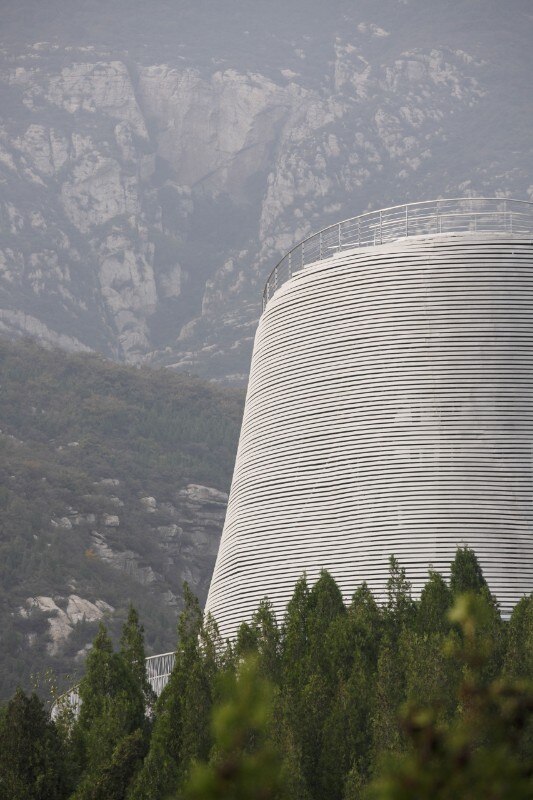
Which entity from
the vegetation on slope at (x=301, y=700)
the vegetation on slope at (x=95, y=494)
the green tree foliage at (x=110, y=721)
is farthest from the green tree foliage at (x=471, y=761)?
the vegetation on slope at (x=95, y=494)

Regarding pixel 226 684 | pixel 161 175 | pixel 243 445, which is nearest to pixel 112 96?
pixel 161 175

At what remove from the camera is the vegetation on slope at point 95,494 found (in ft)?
255

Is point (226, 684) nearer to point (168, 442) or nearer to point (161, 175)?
point (168, 442)

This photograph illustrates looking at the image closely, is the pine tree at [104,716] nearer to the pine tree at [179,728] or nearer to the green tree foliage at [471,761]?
the pine tree at [179,728]

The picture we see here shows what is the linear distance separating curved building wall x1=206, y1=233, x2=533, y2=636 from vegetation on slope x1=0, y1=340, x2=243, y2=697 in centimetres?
3751

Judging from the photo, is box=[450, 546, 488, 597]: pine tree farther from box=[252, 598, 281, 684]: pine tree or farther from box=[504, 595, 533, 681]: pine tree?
box=[252, 598, 281, 684]: pine tree

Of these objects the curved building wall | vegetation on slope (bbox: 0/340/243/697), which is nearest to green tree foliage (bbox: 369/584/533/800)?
the curved building wall

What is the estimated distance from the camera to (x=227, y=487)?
11156 centimetres

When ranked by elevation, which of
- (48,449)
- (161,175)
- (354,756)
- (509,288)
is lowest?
(354,756)

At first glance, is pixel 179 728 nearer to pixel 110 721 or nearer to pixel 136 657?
pixel 110 721

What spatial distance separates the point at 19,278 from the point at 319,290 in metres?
138

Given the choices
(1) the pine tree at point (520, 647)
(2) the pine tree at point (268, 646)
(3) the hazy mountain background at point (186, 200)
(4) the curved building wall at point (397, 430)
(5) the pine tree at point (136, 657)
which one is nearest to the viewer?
(1) the pine tree at point (520, 647)

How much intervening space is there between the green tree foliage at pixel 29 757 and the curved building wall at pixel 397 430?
35.6ft

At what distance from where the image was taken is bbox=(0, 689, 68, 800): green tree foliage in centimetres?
2048
